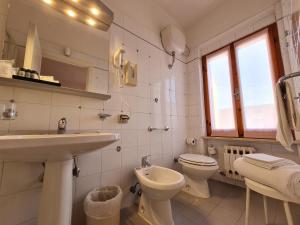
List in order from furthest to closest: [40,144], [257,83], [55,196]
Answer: [257,83] < [55,196] < [40,144]

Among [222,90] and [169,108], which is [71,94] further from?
[222,90]

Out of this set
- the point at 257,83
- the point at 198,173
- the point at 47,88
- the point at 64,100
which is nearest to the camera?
the point at 47,88

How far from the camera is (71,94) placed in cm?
109

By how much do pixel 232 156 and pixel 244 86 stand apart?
0.91 metres

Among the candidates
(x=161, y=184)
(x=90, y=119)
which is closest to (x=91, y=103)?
(x=90, y=119)

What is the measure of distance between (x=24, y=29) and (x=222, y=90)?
2200mm

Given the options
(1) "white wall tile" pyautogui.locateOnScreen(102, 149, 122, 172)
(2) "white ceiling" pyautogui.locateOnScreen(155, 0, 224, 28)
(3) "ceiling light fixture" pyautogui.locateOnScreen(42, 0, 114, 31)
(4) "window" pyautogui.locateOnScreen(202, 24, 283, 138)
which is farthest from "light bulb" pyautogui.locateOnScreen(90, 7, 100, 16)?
(4) "window" pyautogui.locateOnScreen(202, 24, 283, 138)

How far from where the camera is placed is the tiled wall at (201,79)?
1.48 metres

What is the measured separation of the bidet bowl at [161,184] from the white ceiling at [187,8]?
7.33 ft

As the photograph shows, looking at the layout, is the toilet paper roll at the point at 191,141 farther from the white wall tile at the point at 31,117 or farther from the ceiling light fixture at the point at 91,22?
the ceiling light fixture at the point at 91,22

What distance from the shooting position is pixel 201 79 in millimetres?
2217

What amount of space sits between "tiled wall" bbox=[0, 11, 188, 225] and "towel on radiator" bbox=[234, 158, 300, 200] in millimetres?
998

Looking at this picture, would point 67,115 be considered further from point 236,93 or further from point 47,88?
point 236,93

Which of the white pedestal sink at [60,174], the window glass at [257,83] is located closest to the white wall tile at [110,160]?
the white pedestal sink at [60,174]
